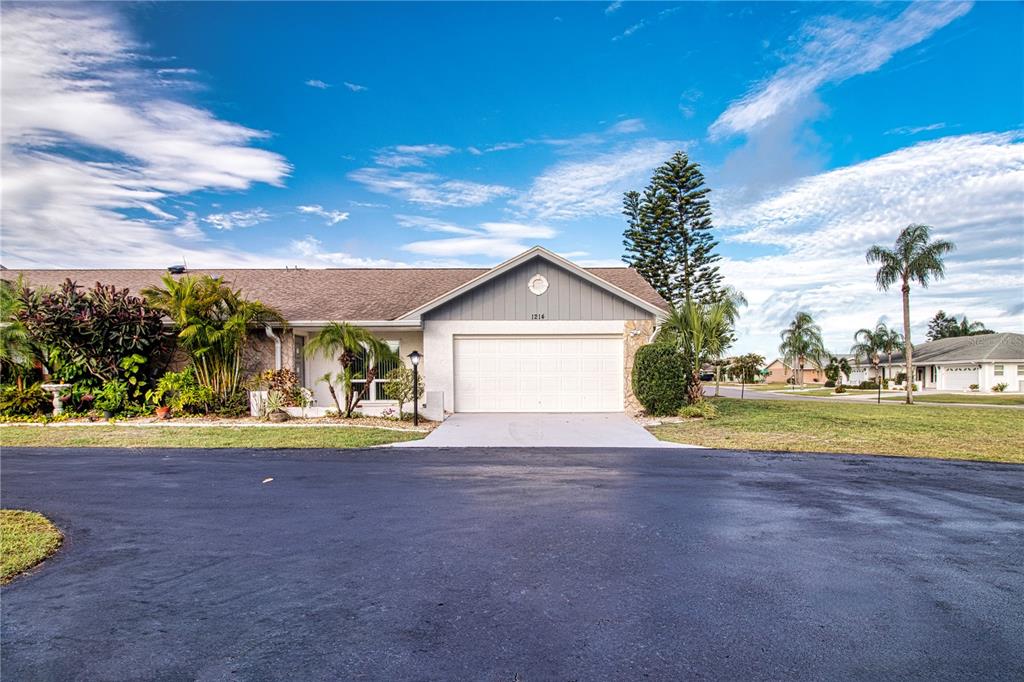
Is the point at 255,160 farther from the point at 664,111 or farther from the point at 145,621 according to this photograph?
the point at 145,621

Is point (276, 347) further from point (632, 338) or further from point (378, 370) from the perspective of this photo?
point (632, 338)

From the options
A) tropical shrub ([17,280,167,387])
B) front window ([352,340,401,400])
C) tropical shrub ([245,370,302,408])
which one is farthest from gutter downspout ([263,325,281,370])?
tropical shrub ([17,280,167,387])

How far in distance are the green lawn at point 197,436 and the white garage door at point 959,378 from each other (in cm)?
4672

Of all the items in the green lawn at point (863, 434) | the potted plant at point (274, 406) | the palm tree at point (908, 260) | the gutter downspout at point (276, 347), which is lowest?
the green lawn at point (863, 434)

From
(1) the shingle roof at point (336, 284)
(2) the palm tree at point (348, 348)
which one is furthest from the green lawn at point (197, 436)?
(1) the shingle roof at point (336, 284)

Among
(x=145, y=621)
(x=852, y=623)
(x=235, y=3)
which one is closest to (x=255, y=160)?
(x=235, y=3)

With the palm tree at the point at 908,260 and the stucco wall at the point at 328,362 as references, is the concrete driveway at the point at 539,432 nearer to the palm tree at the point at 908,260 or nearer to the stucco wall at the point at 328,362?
the stucco wall at the point at 328,362

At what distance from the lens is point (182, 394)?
48.6 ft

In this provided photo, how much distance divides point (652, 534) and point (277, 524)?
3.74m

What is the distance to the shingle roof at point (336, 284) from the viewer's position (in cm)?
1739

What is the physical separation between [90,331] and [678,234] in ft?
94.3

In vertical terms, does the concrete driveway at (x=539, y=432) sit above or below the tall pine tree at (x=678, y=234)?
below

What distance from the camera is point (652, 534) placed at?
5.30 metres

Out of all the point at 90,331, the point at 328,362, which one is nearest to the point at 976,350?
the point at 328,362
